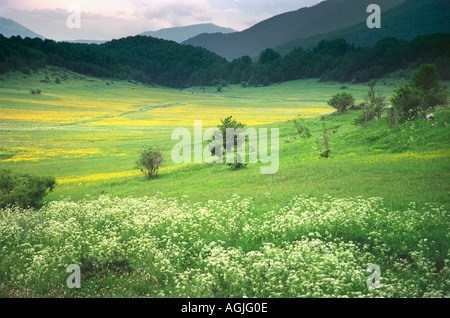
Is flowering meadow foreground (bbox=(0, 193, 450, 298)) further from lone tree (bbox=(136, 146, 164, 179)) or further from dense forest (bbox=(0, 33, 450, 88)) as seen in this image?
dense forest (bbox=(0, 33, 450, 88))

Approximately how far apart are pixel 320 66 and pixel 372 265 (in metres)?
173

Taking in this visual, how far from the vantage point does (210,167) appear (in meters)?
30.9

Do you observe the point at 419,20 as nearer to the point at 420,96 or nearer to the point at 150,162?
the point at 420,96

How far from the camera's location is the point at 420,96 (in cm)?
2955

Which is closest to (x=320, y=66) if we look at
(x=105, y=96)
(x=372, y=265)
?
(x=105, y=96)

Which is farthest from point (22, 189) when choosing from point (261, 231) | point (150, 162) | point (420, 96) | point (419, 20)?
point (419, 20)

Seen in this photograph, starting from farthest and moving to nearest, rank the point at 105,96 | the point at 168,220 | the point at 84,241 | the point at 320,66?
the point at 320,66 < the point at 105,96 < the point at 168,220 < the point at 84,241

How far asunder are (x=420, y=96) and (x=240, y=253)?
2782 cm

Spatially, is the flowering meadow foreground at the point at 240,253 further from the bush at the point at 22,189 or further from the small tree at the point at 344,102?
the small tree at the point at 344,102

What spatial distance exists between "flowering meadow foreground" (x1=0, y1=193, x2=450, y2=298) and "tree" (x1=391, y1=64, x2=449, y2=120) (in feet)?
64.6

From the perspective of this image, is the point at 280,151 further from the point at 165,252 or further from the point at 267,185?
the point at 165,252

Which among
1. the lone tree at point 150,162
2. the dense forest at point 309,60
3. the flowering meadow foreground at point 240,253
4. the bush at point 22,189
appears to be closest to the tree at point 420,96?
the flowering meadow foreground at point 240,253

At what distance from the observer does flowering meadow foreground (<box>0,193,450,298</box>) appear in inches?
311
